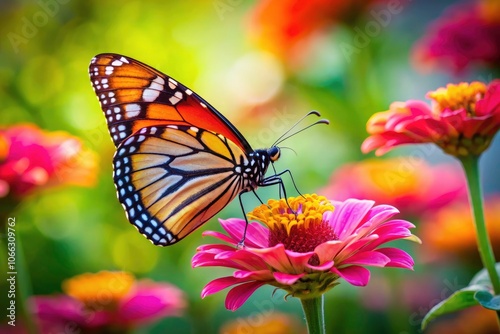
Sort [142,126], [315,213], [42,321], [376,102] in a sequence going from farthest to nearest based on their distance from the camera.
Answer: [376,102] < [42,321] < [142,126] < [315,213]

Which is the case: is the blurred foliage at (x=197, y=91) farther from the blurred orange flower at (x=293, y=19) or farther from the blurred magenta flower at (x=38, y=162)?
the blurred magenta flower at (x=38, y=162)

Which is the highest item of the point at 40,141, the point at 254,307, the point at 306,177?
the point at 40,141

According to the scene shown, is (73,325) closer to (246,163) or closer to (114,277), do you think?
(114,277)

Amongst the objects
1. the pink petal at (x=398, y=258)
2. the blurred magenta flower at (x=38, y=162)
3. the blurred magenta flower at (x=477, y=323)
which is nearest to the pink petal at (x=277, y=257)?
the pink petal at (x=398, y=258)

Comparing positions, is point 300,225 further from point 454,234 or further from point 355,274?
point 454,234

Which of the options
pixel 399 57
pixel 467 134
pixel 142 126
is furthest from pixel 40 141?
pixel 399 57

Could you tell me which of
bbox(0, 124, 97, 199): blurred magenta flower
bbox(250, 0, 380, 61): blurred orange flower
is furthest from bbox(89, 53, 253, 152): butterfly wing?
bbox(250, 0, 380, 61): blurred orange flower

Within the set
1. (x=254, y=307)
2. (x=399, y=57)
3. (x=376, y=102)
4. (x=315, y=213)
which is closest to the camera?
(x=315, y=213)

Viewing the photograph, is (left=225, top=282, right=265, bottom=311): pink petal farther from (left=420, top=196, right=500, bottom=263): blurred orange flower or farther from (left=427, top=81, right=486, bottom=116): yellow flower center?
(left=420, top=196, right=500, bottom=263): blurred orange flower
